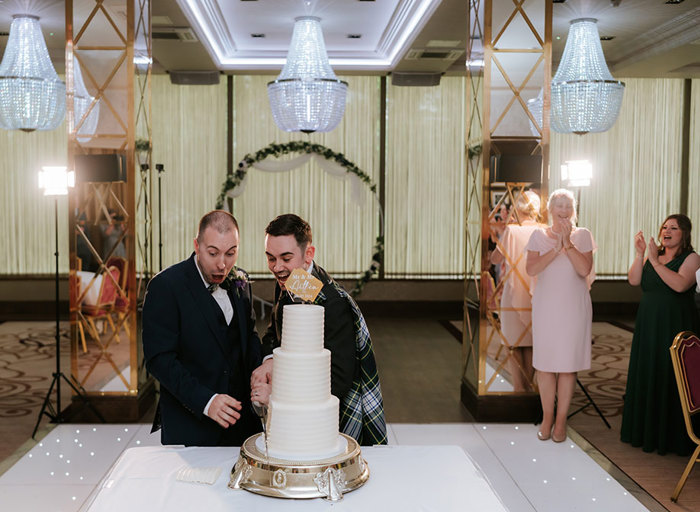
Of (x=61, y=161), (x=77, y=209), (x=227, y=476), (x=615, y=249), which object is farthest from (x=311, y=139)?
(x=227, y=476)

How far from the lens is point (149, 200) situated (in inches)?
223

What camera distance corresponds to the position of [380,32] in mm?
8375

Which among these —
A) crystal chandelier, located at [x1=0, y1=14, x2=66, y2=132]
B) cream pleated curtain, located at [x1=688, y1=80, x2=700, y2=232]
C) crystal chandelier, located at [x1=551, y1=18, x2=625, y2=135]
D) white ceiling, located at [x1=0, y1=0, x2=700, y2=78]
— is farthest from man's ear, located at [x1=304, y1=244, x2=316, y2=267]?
cream pleated curtain, located at [x1=688, y1=80, x2=700, y2=232]

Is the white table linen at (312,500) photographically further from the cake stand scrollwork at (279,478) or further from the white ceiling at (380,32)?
the white ceiling at (380,32)

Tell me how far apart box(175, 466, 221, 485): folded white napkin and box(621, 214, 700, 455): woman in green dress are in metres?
3.50

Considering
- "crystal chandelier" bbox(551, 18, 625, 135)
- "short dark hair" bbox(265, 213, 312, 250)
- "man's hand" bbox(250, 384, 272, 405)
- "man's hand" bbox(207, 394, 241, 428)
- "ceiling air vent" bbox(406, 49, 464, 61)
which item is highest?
"ceiling air vent" bbox(406, 49, 464, 61)

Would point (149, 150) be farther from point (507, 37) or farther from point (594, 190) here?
point (594, 190)

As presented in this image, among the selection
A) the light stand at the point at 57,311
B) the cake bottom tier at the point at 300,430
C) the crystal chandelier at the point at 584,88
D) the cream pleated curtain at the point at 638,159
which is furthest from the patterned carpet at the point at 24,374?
the cream pleated curtain at the point at 638,159

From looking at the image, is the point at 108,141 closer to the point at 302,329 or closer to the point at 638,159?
the point at 302,329

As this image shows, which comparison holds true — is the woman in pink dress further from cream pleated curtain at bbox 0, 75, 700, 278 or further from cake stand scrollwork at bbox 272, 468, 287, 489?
cream pleated curtain at bbox 0, 75, 700, 278

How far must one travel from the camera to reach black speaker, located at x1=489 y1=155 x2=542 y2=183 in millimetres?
5281

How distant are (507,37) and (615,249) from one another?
602cm

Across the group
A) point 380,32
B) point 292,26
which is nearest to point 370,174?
point 380,32

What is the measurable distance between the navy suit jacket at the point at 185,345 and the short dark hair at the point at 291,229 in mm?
378
